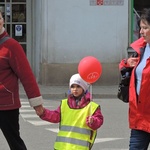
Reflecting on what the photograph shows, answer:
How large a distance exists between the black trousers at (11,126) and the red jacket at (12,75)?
0.08m

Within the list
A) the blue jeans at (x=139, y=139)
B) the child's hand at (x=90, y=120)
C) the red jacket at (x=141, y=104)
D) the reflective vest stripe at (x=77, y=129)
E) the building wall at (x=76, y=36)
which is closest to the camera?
the red jacket at (x=141, y=104)

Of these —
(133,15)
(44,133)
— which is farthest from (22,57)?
(133,15)

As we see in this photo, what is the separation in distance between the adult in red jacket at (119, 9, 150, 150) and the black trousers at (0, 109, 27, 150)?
1212 millimetres

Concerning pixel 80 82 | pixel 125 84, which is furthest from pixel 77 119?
pixel 125 84

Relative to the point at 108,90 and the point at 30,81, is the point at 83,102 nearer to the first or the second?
the point at 30,81

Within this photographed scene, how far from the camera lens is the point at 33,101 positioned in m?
5.64

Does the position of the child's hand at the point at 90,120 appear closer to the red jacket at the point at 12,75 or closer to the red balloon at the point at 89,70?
the red balloon at the point at 89,70

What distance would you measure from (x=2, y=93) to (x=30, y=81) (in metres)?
0.29

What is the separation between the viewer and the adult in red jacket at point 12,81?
18.4ft

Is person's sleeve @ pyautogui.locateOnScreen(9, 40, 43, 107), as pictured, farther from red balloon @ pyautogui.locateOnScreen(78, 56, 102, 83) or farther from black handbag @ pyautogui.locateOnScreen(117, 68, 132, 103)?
black handbag @ pyautogui.locateOnScreen(117, 68, 132, 103)

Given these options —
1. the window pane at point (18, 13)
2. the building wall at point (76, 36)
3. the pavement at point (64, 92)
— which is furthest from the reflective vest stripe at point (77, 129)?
the window pane at point (18, 13)

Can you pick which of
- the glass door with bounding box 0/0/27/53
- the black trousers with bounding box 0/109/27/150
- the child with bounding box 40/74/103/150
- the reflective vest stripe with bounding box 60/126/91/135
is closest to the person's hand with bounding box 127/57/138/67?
the child with bounding box 40/74/103/150

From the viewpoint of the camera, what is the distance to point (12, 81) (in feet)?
18.6

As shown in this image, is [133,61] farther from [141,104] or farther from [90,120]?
[90,120]
